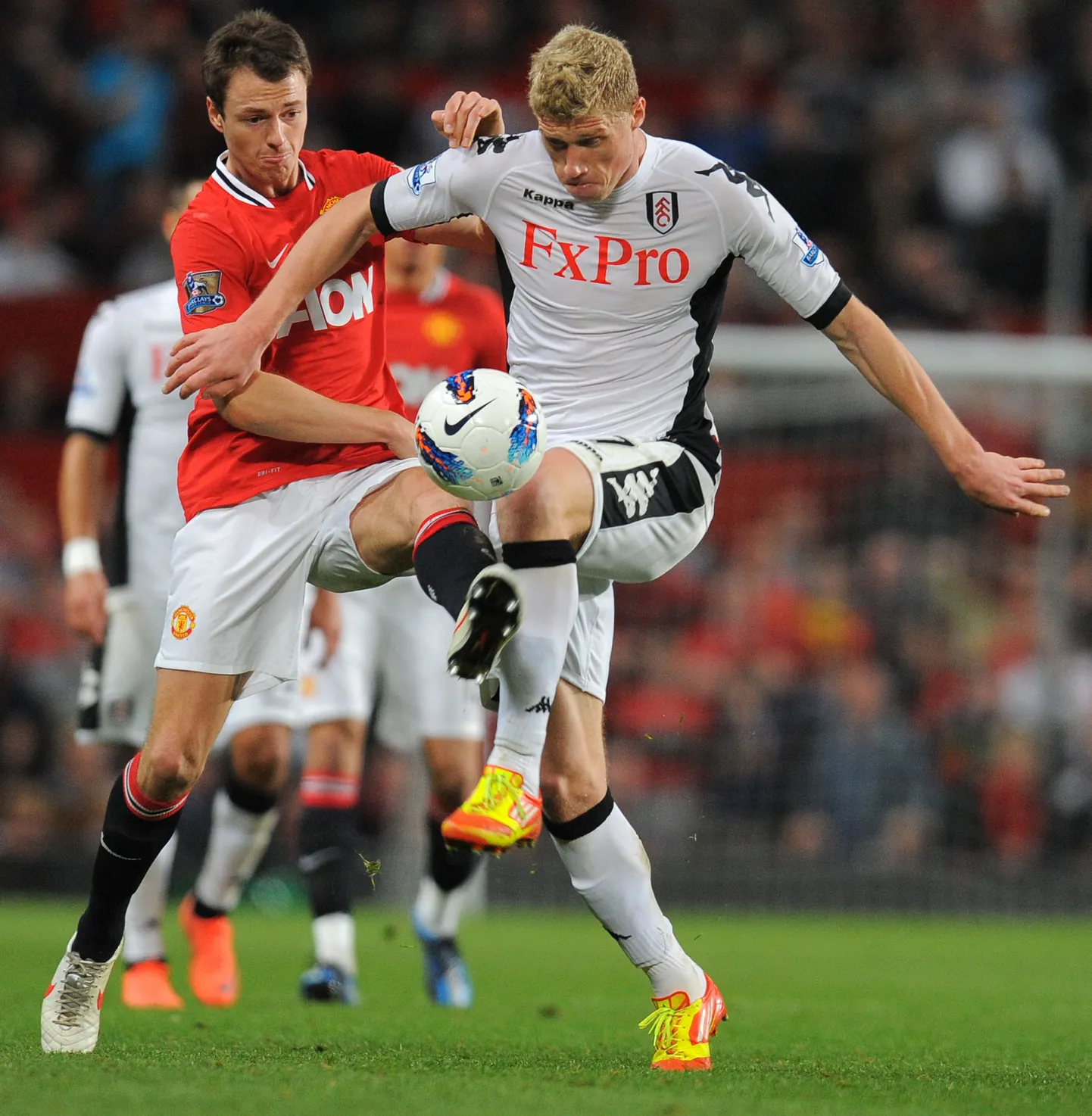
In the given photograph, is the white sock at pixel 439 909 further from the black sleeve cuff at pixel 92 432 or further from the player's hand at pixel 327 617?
the black sleeve cuff at pixel 92 432

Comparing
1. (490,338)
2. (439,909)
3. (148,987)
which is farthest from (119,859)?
(490,338)

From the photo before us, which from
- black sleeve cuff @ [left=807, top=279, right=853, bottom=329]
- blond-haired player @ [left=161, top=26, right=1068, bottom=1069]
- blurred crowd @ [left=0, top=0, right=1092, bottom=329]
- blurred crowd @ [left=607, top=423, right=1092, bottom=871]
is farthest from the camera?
blurred crowd @ [left=0, top=0, right=1092, bottom=329]

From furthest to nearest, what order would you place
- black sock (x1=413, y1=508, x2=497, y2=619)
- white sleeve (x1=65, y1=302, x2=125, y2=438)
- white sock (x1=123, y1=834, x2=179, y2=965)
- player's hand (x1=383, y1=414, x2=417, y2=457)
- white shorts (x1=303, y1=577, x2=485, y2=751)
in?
1. white shorts (x1=303, y1=577, x2=485, y2=751)
2. white sleeve (x1=65, y1=302, x2=125, y2=438)
3. white sock (x1=123, y1=834, x2=179, y2=965)
4. player's hand (x1=383, y1=414, x2=417, y2=457)
5. black sock (x1=413, y1=508, x2=497, y2=619)

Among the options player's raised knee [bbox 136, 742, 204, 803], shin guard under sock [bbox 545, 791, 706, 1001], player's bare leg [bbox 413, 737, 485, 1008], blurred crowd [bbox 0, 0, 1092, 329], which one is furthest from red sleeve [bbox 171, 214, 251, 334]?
blurred crowd [bbox 0, 0, 1092, 329]

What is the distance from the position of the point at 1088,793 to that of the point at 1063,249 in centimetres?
439

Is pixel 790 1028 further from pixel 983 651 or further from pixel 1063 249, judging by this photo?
pixel 1063 249

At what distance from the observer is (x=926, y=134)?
15.0 m

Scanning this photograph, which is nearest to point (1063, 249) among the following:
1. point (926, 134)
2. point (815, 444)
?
point (926, 134)

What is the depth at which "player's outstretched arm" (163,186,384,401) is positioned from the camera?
4.80 m

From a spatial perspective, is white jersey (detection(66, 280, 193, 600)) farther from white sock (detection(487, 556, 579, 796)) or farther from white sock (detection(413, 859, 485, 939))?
white sock (detection(487, 556, 579, 796))

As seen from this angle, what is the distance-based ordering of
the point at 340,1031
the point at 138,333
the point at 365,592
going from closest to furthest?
the point at 340,1031 → the point at 138,333 → the point at 365,592

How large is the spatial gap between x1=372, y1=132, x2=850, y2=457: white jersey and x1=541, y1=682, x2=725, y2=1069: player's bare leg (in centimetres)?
80

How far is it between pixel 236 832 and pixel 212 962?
0.47 m

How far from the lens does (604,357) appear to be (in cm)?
504
